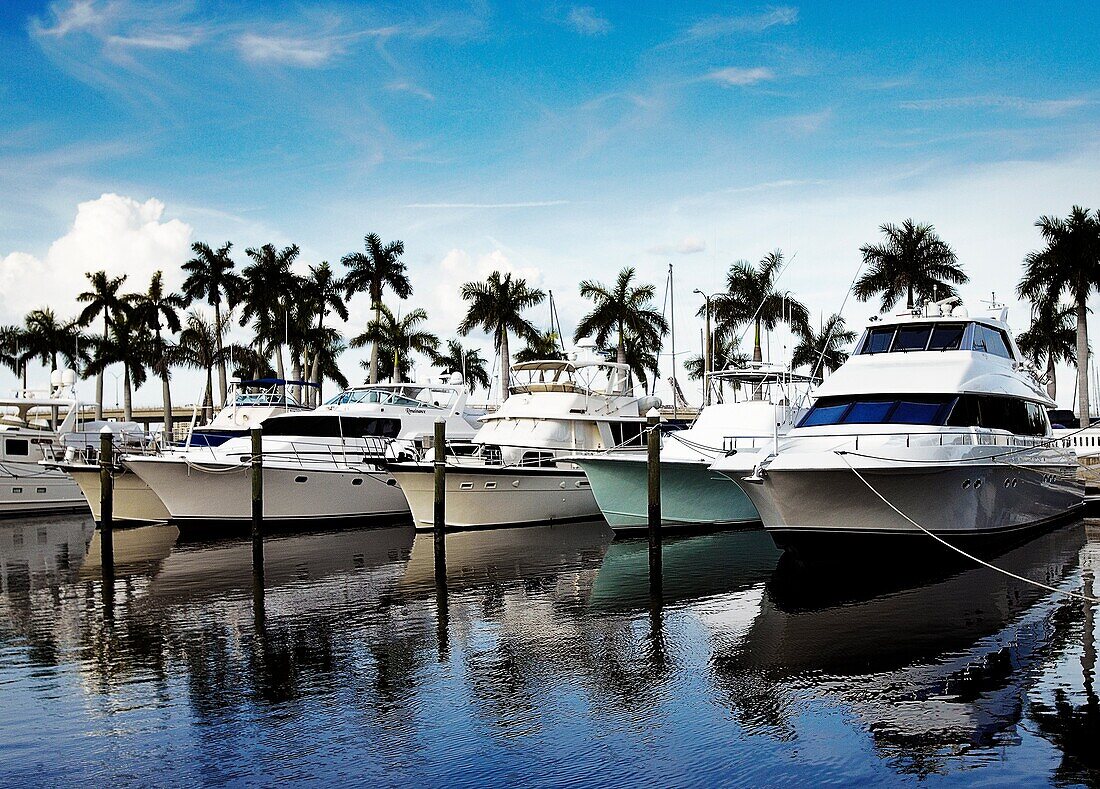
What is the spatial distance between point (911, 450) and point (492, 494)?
1402 cm

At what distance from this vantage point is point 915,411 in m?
18.9

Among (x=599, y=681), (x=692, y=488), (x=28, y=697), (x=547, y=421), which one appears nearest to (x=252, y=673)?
(x=28, y=697)

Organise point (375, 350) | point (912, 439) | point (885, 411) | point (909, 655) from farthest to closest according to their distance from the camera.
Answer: point (375, 350), point (885, 411), point (912, 439), point (909, 655)

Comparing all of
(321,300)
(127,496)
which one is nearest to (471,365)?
(321,300)

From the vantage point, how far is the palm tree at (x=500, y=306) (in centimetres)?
5659

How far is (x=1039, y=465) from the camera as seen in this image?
2186 centimetres

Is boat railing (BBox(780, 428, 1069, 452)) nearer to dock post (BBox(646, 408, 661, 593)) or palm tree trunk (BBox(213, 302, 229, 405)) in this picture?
dock post (BBox(646, 408, 661, 593))

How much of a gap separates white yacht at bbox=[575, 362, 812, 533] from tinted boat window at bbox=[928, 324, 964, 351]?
4386mm

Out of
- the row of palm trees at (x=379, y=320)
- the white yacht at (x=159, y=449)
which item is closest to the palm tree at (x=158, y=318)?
the row of palm trees at (x=379, y=320)

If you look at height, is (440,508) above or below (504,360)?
below

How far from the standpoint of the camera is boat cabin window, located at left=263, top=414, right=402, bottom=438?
106ft

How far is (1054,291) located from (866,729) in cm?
4233

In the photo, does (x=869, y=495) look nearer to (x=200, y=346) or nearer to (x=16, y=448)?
(x=16, y=448)

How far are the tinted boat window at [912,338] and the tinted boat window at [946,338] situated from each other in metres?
0.14
